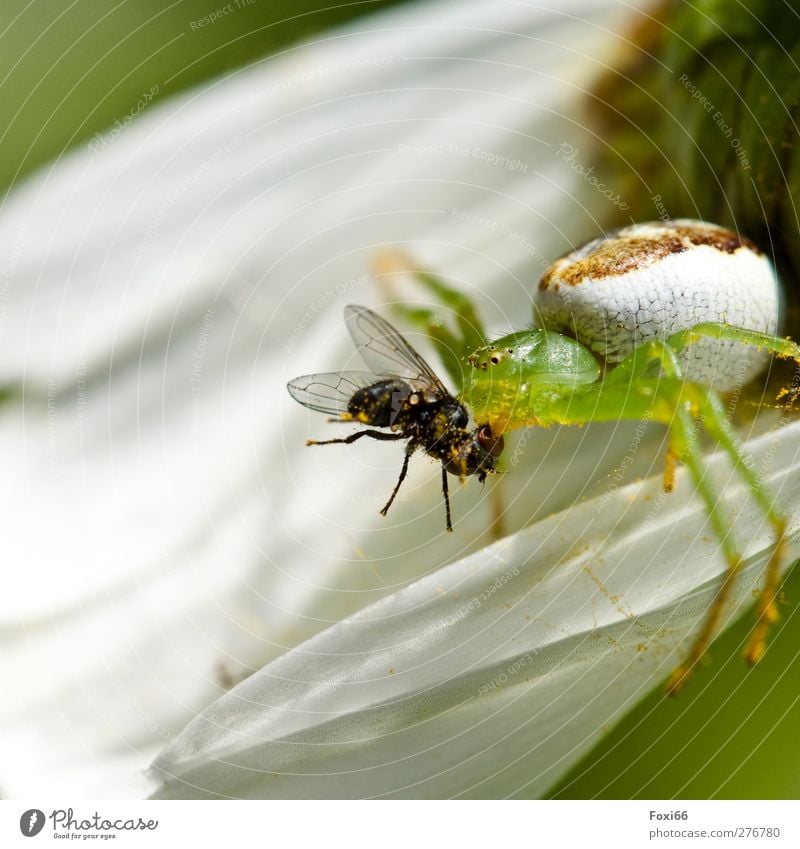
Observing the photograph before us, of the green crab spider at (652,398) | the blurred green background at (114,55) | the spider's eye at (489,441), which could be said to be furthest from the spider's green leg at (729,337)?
the blurred green background at (114,55)

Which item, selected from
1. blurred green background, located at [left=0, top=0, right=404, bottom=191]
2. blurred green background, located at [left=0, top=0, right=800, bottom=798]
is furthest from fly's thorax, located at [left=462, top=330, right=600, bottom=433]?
blurred green background, located at [left=0, top=0, right=404, bottom=191]

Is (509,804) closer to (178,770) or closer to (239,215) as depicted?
(178,770)

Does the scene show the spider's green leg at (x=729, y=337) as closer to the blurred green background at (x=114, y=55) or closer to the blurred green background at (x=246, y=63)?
the blurred green background at (x=246, y=63)

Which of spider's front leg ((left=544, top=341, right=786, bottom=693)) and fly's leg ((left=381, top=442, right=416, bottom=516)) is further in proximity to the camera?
fly's leg ((left=381, top=442, right=416, bottom=516))

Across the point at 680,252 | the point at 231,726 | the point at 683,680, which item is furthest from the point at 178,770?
the point at 680,252

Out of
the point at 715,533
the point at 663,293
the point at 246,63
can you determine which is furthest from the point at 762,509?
the point at 246,63

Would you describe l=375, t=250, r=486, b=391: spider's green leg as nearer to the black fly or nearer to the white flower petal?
the black fly

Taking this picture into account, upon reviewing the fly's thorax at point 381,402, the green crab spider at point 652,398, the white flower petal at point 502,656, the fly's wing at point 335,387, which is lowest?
the white flower petal at point 502,656
